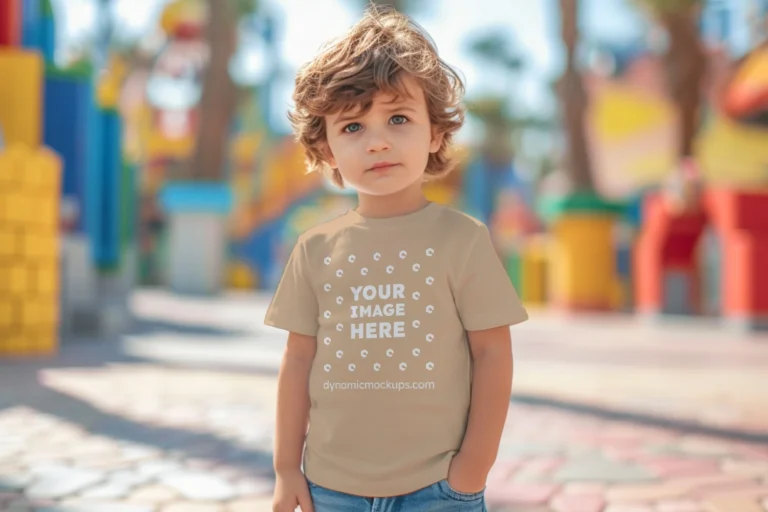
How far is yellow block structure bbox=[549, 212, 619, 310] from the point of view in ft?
55.4

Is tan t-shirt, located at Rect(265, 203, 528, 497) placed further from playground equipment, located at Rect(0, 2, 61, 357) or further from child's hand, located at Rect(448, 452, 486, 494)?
playground equipment, located at Rect(0, 2, 61, 357)

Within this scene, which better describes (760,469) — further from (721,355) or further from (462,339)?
(721,355)

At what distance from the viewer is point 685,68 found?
18.3m

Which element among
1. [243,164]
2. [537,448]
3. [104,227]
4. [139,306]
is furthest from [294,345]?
[243,164]

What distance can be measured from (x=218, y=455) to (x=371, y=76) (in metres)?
2.26

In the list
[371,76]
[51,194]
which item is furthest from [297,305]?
[51,194]

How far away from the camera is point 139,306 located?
46.8ft

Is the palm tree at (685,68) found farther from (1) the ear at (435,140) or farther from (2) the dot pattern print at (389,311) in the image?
(2) the dot pattern print at (389,311)

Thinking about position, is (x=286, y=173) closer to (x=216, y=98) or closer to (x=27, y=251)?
(x=216, y=98)

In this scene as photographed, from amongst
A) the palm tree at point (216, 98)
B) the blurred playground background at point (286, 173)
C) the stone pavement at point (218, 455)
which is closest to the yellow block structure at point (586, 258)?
the blurred playground background at point (286, 173)

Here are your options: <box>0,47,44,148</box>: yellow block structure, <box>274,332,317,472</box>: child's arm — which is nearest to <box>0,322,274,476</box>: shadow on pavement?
<box>274,332,317,472</box>: child's arm

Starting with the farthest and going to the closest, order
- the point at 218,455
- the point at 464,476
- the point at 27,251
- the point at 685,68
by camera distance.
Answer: the point at 685,68 → the point at 27,251 → the point at 218,455 → the point at 464,476

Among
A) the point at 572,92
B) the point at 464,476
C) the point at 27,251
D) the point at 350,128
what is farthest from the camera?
the point at 572,92

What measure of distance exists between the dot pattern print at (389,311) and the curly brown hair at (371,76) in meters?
0.29
